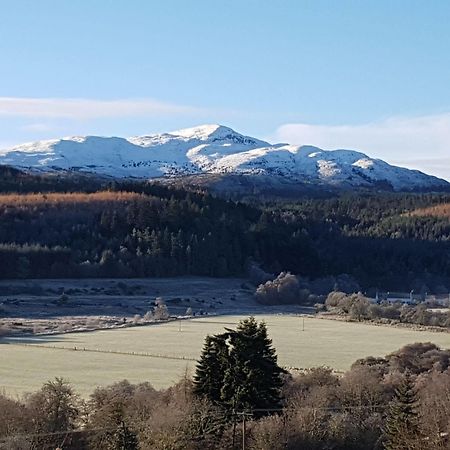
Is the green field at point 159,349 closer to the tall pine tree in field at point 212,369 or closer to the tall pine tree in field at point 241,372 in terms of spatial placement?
the tall pine tree in field at point 212,369

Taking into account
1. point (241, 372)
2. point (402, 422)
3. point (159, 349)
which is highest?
point (241, 372)

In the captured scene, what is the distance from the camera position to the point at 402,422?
28.9m

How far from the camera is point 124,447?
27109 millimetres

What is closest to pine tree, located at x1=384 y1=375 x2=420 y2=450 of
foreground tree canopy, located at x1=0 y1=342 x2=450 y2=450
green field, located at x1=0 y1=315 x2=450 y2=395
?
foreground tree canopy, located at x1=0 y1=342 x2=450 y2=450

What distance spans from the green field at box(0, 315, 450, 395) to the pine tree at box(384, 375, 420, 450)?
12763 millimetres

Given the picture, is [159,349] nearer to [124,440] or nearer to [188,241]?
[124,440]

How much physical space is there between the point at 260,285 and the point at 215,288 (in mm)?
4362

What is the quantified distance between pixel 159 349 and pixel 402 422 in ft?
95.4

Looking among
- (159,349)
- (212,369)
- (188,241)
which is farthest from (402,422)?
(188,241)

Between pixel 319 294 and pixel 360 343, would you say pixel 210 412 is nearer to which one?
pixel 360 343

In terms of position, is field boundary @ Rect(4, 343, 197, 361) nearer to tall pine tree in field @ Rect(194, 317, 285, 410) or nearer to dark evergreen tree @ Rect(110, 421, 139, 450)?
tall pine tree in field @ Rect(194, 317, 285, 410)

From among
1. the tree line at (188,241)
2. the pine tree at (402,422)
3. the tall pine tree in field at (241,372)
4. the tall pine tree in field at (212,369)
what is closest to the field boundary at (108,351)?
the tall pine tree in field at (212,369)

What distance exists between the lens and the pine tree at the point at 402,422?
2736cm

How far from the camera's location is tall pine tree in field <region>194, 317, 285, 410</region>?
33.2 m
